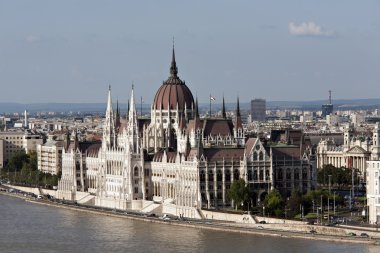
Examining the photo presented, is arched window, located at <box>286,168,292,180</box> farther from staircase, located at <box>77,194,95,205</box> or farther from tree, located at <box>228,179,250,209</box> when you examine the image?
staircase, located at <box>77,194,95,205</box>

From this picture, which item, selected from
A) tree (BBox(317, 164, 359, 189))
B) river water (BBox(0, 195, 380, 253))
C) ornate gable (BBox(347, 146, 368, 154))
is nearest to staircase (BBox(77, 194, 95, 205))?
river water (BBox(0, 195, 380, 253))

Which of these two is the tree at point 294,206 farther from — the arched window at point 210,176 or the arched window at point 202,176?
the arched window at point 202,176

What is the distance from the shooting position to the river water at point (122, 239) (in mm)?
73438

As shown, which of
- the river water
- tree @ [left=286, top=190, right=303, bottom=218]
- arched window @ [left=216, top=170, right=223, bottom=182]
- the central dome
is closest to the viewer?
the river water

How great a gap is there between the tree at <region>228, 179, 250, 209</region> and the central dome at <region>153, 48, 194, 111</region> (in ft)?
60.4

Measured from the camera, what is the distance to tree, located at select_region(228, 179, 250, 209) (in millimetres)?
88500

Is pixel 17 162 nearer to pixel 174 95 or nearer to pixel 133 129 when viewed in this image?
pixel 174 95

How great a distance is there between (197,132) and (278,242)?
2529cm

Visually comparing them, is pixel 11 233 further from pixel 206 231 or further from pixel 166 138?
pixel 166 138

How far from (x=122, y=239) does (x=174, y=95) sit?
2934 centimetres

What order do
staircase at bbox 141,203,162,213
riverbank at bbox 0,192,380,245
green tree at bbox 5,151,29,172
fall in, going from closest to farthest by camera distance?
1. riverbank at bbox 0,192,380,245
2. staircase at bbox 141,203,162,213
3. green tree at bbox 5,151,29,172

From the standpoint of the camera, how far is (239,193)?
3484 inches

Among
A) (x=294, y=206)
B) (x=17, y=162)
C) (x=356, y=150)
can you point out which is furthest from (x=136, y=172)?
(x=17, y=162)

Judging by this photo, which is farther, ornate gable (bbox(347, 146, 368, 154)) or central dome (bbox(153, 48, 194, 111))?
ornate gable (bbox(347, 146, 368, 154))
